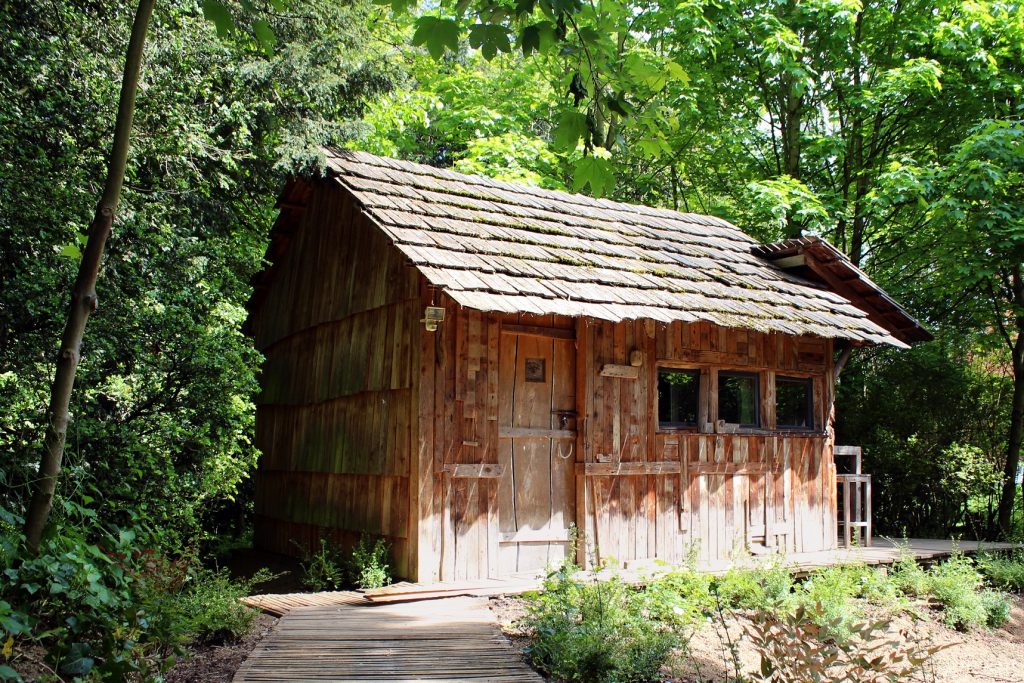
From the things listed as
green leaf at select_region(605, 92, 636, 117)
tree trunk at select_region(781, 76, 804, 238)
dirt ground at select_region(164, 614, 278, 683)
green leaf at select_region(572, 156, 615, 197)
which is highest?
tree trunk at select_region(781, 76, 804, 238)

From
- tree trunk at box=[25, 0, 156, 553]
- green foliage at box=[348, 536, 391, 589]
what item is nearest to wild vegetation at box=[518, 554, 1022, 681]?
green foliage at box=[348, 536, 391, 589]

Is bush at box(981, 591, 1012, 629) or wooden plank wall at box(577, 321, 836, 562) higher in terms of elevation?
wooden plank wall at box(577, 321, 836, 562)

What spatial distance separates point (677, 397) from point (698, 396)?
31cm

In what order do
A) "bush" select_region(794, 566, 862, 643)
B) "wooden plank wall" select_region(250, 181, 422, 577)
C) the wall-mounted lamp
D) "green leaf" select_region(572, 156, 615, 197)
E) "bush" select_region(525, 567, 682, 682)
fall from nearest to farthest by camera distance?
"green leaf" select_region(572, 156, 615, 197) < "bush" select_region(525, 567, 682, 682) < "bush" select_region(794, 566, 862, 643) < the wall-mounted lamp < "wooden plank wall" select_region(250, 181, 422, 577)

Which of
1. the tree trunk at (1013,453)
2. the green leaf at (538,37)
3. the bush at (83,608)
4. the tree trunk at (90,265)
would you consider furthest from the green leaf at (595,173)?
the tree trunk at (1013,453)

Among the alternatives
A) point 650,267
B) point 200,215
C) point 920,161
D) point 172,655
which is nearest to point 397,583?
point 172,655

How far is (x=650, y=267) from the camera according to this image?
10.9 m

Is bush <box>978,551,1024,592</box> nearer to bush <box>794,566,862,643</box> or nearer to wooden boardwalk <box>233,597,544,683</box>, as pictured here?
bush <box>794,566,862,643</box>

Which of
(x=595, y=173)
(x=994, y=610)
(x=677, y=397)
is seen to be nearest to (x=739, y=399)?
(x=677, y=397)

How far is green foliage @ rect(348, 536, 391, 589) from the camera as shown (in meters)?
8.38

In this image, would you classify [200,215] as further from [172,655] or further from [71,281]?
[172,655]

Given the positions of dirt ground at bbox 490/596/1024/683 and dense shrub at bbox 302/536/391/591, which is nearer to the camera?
dirt ground at bbox 490/596/1024/683

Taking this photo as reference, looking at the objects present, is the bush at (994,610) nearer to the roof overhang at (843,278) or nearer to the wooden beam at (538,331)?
the roof overhang at (843,278)

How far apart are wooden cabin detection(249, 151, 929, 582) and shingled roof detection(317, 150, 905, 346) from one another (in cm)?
4
